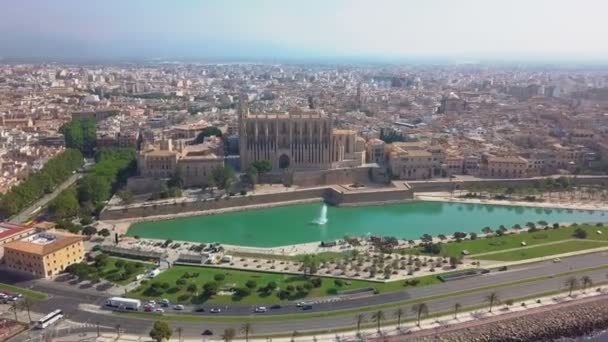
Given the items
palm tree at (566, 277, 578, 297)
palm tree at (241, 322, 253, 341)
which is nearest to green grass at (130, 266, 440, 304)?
palm tree at (241, 322, 253, 341)

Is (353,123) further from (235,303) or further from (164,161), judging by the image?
(235,303)

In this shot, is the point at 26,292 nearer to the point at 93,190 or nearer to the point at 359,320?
the point at 93,190

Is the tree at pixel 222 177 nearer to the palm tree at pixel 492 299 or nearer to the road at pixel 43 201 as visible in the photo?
the road at pixel 43 201

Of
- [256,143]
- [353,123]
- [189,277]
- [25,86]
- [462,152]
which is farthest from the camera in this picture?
[25,86]

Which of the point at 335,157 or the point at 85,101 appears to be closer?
the point at 335,157

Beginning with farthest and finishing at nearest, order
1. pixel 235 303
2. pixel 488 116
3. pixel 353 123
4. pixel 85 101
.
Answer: pixel 85 101
pixel 488 116
pixel 353 123
pixel 235 303

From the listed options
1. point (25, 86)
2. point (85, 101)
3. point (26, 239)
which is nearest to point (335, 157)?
point (26, 239)
